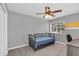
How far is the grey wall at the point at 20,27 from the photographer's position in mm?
4371

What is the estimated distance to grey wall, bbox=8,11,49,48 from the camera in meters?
4.37

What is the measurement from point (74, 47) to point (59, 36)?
3746mm

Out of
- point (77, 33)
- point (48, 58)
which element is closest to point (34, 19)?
point (77, 33)

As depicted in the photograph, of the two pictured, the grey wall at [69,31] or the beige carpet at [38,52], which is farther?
the grey wall at [69,31]

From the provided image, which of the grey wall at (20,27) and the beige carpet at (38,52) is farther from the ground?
the grey wall at (20,27)

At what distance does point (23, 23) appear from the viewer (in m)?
5.01

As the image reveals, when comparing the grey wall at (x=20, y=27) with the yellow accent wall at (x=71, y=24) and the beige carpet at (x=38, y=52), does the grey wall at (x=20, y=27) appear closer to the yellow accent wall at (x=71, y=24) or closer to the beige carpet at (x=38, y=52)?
the beige carpet at (x=38, y=52)

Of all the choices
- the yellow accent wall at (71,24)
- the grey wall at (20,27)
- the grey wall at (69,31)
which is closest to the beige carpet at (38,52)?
the grey wall at (20,27)

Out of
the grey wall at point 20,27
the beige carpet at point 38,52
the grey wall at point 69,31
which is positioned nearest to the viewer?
the beige carpet at point 38,52

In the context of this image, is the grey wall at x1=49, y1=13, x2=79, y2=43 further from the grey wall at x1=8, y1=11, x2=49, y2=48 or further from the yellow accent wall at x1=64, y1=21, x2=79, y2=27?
the grey wall at x1=8, y1=11, x2=49, y2=48

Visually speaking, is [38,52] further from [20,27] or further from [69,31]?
[69,31]

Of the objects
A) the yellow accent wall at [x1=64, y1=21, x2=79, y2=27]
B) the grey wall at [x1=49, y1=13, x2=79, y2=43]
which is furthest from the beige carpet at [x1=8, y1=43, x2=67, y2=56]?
the yellow accent wall at [x1=64, y1=21, x2=79, y2=27]

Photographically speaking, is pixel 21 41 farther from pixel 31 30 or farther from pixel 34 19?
pixel 34 19

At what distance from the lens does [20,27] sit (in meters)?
4.86
